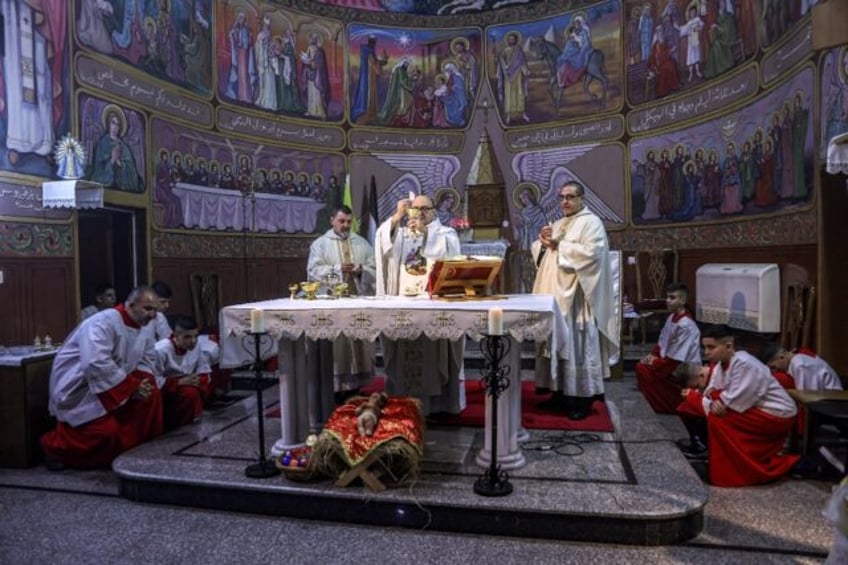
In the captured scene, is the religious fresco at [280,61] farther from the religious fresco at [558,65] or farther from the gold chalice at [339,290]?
the gold chalice at [339,290]

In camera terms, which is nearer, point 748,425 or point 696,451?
point 748,425

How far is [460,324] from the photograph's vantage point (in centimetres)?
380

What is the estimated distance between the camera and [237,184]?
36.1 ft

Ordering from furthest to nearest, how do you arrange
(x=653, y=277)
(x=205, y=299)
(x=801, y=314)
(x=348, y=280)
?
1. (x=653, y=277)
2. (x=205, y=299)
3. (x=801, y=314)
4. (x=348, y=280)

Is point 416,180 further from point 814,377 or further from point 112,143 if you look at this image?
point 814,377

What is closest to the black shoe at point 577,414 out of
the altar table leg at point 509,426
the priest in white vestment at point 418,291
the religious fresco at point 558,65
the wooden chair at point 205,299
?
the priest in white vestment at point 418,291

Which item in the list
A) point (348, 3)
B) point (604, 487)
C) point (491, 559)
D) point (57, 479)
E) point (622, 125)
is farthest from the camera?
point (348, 3)

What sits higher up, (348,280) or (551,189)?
(551,189)

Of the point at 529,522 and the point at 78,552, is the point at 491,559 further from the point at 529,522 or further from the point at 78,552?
the point at 78,552

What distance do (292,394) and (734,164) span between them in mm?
8103

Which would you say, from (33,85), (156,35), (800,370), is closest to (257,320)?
(800,370)

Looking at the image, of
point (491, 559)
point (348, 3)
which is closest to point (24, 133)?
point (491, 559)

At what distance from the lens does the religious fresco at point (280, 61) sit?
10953mm

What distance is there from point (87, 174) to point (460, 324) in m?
6.31
